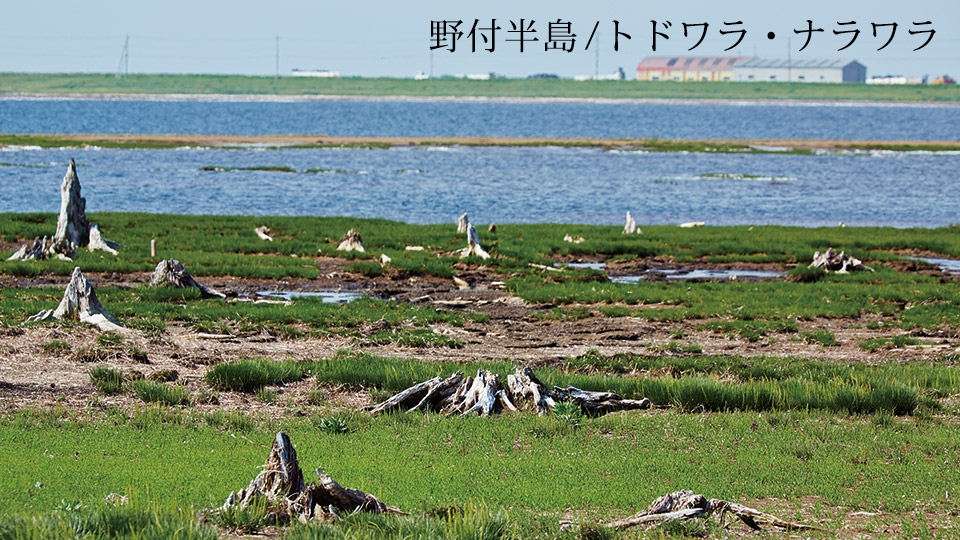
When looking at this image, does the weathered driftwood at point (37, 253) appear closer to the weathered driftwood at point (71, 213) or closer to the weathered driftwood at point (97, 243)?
the weathered driftwood at point (71, 213)

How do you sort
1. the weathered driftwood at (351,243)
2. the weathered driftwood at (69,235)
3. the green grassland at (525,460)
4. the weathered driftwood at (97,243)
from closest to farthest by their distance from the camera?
the green grassland at (525,460)
the weathered driftwood at (69,235)
the weathered driftwood at (97,243)
the weathered driftwood at (351,243)

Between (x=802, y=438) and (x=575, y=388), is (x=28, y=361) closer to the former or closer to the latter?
(x=575, y=388)

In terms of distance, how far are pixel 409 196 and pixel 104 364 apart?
135ft

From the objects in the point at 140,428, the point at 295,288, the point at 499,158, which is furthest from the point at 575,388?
the point at 499,158

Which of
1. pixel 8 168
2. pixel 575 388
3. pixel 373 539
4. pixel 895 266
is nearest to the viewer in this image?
pixel 373 539

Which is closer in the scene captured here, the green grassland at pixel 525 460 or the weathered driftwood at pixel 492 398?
the green grassland at pixel 525 460

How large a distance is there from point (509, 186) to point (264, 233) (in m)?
30.5

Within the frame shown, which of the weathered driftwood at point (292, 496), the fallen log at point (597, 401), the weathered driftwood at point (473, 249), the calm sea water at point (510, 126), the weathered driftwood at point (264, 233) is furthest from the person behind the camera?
the calm sea water at point (510, 126)

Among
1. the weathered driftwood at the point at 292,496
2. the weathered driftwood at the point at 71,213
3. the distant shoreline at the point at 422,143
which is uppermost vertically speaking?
the distant shoreline at the point at 422,143

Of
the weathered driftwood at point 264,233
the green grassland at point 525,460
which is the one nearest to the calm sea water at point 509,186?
the weathered driftwood at point 264,233

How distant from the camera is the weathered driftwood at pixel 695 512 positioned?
906 centimetres

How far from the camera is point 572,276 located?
90.3 feet

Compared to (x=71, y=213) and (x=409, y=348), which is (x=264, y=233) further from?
(x=409, y=348)

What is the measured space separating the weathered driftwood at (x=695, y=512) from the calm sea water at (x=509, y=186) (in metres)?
37.4
